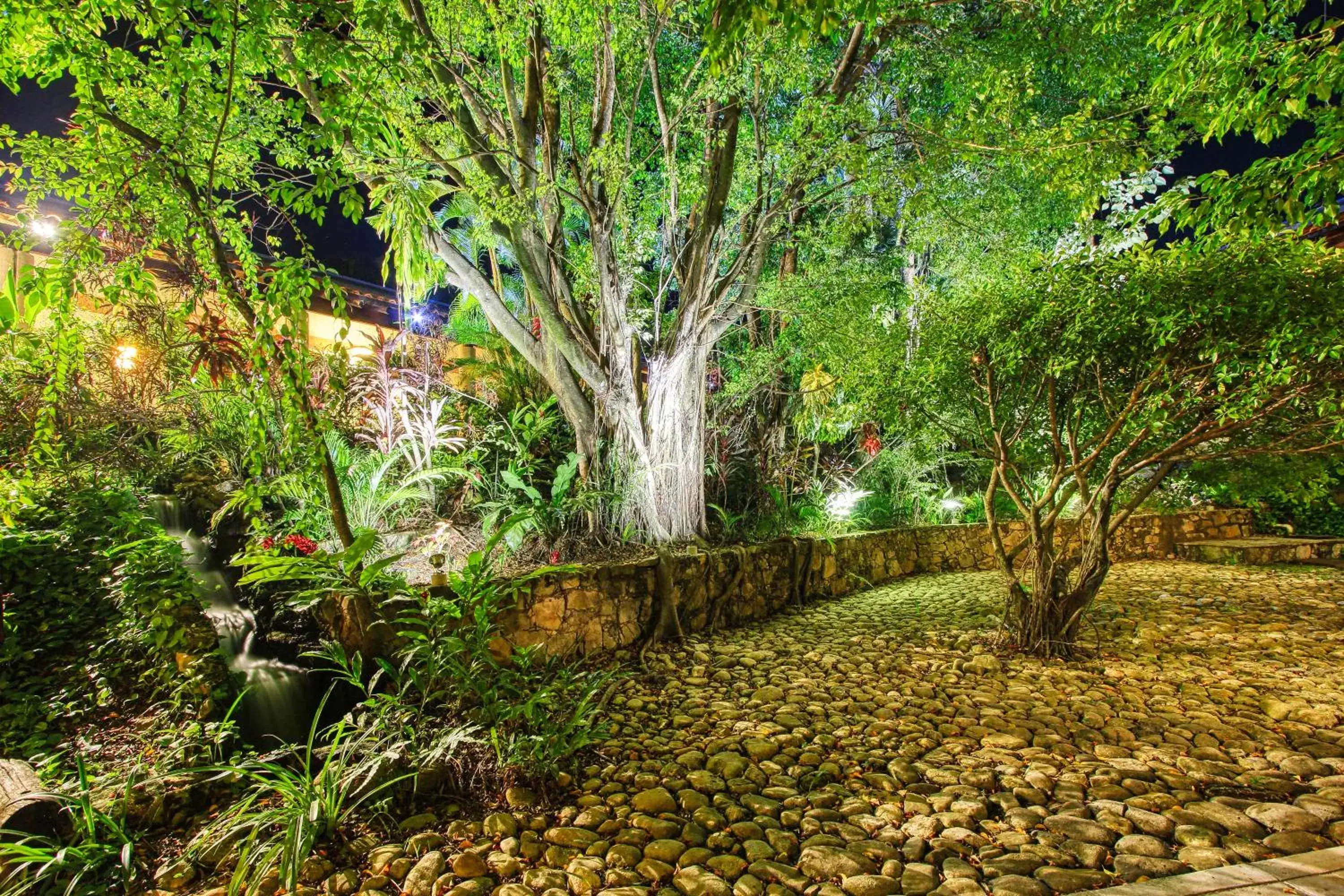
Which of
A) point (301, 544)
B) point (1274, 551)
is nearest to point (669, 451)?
point (301, 544)

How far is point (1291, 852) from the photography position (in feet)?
4.51

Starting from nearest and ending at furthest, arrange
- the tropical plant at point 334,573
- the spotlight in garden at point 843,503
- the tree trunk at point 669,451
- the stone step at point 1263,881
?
the stone step at point 1263,881 < the tropical plant at point 334,573 < the tree trunk at point 669,451 < the spotlight in garden at point 843,503

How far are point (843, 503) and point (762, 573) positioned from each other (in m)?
1.60

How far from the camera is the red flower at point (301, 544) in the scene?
121 inches

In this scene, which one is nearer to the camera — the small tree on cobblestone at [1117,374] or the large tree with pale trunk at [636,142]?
the small tree on cobblestone at [1117,374]

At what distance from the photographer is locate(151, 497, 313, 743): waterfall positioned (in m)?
2.40

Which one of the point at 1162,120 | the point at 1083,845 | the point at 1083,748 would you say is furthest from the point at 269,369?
the point at 1162,120

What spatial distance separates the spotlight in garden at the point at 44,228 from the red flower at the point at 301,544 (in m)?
1.65

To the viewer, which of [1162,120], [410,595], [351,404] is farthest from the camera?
[351,404]

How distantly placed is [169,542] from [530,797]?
2.20 metres

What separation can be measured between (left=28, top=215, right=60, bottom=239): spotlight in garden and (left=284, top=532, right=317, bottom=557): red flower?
165cm

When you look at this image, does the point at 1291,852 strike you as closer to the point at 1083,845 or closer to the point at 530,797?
the point at 1083,845

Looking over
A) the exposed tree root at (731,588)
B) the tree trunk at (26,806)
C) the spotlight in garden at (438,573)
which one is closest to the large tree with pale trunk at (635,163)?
the exposed tree root at (731,588)

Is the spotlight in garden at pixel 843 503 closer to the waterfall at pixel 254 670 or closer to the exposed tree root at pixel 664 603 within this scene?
the exposed tree root at pixel 664 603
